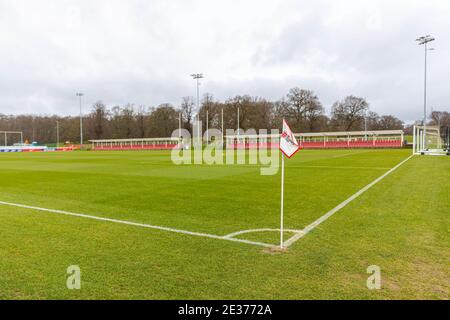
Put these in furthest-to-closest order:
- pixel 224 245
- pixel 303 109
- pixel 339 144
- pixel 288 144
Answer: pixel 303 109, pixel 339 144, pixel 288 144, pixel 224 245

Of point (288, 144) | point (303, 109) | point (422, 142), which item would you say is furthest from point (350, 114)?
point (288, 144)

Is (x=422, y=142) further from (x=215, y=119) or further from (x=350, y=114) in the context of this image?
(x=215, y=119)

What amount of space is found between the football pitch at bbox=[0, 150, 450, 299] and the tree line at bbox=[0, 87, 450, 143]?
54.9m

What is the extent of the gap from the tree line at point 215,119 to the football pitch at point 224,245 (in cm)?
5493

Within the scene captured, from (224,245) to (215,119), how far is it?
81.7 m

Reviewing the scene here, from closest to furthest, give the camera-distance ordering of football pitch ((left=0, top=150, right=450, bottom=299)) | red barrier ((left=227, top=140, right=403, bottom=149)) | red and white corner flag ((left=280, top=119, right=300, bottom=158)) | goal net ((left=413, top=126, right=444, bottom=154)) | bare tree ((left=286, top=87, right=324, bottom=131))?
1. football pitch ((left=0, top=150, right=450, bottom=299))
2. red and white corner flag ((left=280, top=119, right=300, bottom=158))
3. goal net ((left=413, top=126, right=444, bottom=154))
4. red barrier ((left=227, top=140, right=403, bottom=149))
5. bare tree ((left=286, top=87, right=324, bottom=131))

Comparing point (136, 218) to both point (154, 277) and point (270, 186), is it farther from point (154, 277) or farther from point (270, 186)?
point (270, 186)

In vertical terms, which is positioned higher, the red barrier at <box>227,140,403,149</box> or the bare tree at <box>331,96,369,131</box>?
the bare tree at <box>331,96,369,131</box>

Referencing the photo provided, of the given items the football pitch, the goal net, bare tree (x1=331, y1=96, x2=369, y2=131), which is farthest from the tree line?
the football pitch

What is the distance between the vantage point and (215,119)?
85938 mm

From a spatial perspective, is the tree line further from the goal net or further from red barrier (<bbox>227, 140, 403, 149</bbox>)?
the goal net

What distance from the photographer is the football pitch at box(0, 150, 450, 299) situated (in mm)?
3709

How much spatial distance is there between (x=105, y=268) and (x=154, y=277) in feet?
2.52
